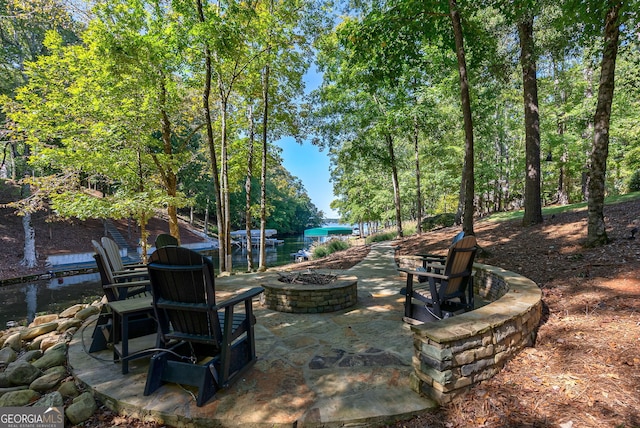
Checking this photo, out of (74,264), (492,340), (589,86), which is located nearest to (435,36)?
(492,340)

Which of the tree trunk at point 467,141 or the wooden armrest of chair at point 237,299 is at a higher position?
the tree trunk at point 467,141

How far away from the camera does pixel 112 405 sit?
1.96m

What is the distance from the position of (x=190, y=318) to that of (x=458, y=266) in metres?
2.50

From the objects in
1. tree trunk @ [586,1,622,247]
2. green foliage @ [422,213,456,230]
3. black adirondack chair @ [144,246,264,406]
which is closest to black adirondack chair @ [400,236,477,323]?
black adirondack chair @ [144,246,264,406]

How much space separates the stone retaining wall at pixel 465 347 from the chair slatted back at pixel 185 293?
1.39 metres

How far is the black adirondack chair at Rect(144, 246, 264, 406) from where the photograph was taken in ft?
6.12

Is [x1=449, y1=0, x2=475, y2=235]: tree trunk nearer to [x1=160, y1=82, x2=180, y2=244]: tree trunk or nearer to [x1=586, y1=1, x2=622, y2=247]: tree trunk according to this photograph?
[x1=586, y1=1, x2=622, y2=247]: tree trunk

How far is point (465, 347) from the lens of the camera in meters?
1.86

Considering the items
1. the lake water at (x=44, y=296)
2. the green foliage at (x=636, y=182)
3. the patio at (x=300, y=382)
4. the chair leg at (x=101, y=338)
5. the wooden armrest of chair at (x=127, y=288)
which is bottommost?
the lake water at (x=44, y=296)

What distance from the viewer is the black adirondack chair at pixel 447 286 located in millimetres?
2803

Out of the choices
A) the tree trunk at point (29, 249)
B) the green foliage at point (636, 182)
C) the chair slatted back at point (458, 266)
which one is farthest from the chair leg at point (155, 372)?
the green foliage at point (636, 182)

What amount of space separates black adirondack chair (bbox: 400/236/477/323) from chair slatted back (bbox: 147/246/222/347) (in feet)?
6.56

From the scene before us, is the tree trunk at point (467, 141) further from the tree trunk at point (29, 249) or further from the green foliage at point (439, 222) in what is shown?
the tree trunk at point (29, 249)

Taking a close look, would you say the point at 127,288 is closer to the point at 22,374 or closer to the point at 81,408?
the point at 22,374
